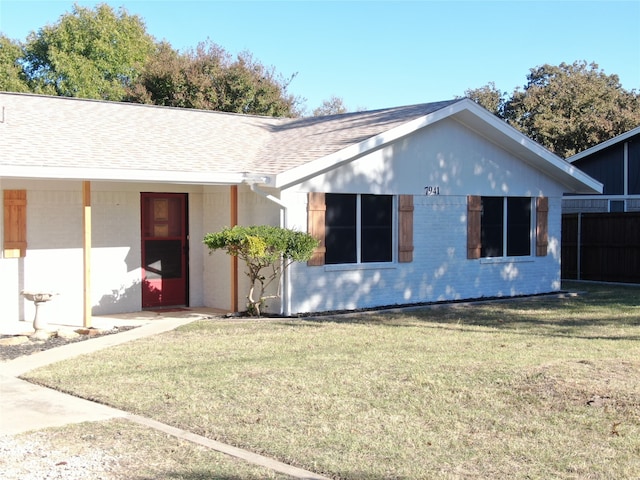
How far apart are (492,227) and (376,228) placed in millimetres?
3265

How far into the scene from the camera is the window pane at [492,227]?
16797 millimetres

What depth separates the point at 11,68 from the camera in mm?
44250

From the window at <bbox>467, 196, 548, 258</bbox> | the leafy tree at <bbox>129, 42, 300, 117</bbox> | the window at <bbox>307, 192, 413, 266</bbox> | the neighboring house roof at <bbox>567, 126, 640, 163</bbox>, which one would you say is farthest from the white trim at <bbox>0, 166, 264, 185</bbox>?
the leafy tree at <bbox>129, 42, 300, 117</bbox>

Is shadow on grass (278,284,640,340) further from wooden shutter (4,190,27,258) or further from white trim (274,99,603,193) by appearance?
wooden shutter (4,190,27,258)

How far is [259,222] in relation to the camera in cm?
1410

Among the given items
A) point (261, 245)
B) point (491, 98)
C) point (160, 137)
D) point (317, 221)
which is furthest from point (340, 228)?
point (491, 98)

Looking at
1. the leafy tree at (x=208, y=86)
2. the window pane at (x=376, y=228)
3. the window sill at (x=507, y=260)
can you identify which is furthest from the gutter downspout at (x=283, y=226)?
the leafy tree at (x=208, y=86)

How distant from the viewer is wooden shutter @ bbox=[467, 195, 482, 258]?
16328 mm

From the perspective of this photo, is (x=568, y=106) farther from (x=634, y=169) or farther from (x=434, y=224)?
(x=434, y=224)

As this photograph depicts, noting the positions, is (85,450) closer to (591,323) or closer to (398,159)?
(591,323)

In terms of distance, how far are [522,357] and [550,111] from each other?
34.8 meters

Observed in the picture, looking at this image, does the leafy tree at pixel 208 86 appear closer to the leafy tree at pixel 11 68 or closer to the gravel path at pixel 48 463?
the leafy tree at pixel 11 68

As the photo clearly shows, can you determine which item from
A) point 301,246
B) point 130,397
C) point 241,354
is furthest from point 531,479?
point 301,246

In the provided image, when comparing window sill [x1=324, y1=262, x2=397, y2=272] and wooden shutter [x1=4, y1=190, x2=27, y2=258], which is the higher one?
wooden shutter [x1=4, y1=190, x2=27, y2=258]
